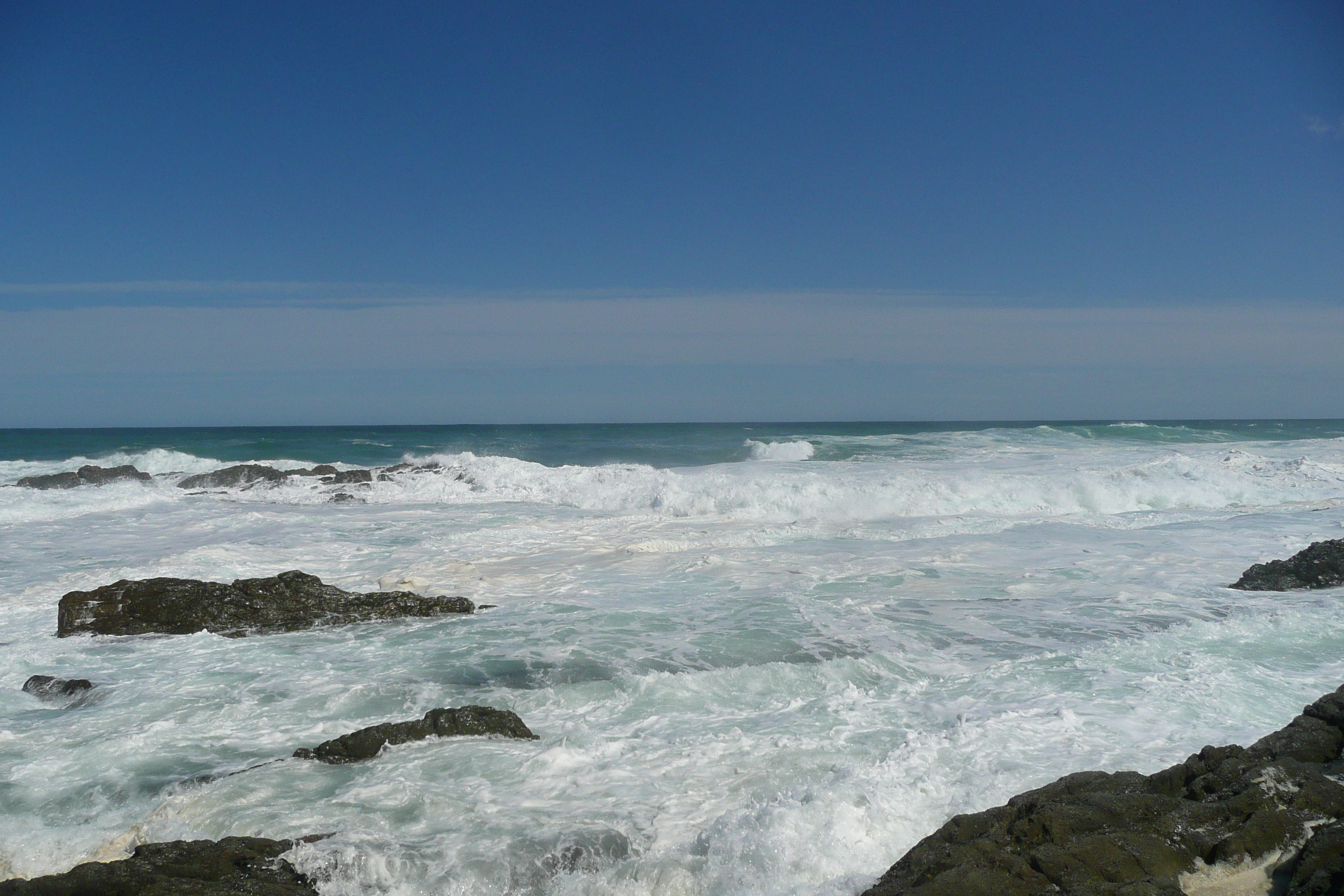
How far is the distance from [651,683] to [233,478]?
20.5 metres

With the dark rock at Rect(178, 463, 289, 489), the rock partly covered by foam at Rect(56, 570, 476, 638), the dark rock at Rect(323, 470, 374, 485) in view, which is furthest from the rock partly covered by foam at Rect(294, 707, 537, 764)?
the dark rock at Rect(178, 463, 289, 489)

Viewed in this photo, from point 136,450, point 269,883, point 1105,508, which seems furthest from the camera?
point 136,450

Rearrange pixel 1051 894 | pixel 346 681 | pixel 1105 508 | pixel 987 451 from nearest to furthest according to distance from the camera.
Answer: pixel 1051 894 → pixel 346 681 → pixel 1105 508 → pixel 987 451

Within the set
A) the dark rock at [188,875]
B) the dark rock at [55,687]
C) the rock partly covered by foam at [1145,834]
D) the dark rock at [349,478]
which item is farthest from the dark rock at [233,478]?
the rock partly covered by foam at [1145,834]

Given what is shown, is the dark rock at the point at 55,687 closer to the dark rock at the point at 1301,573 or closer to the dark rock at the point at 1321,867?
the dark rock at the point at 1321,867

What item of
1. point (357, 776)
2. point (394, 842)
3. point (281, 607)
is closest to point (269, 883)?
point (394, 842)

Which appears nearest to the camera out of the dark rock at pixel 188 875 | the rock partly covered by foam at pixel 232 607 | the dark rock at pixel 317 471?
the dark rock at pixel 188 875

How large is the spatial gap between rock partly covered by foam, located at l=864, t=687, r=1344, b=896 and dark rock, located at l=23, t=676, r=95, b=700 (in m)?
6.37

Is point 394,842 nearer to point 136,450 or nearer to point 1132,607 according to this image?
point 1132,607

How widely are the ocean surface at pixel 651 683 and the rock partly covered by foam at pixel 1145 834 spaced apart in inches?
22.1

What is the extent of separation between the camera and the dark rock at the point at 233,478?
72.9 ft

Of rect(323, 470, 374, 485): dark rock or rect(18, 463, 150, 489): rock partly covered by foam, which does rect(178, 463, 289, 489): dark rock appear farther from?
rect(18, 463, 150, 489): rock partly covered by foam

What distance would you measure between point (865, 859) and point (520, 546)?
984 centimetres

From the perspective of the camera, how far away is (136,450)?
39.5 meters
